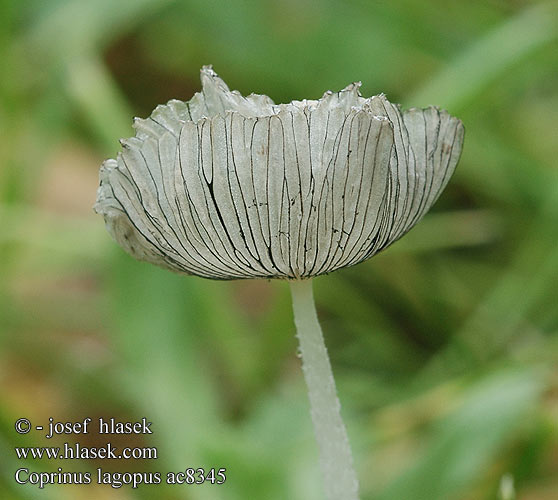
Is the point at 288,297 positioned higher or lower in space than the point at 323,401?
higher

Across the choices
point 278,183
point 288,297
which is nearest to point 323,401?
point 278,183

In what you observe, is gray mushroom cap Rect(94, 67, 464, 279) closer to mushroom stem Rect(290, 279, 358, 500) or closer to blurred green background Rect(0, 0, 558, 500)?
mushroom stem Rect(290, 279, 358, 500)

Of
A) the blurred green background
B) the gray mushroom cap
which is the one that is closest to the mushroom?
the gray mushroom cap

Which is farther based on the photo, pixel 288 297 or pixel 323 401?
pixel 288 297

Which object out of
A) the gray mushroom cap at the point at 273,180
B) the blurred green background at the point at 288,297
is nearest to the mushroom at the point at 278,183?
the gray mushroom cap at the point at 273,180

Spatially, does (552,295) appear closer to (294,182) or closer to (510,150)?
(510,150)

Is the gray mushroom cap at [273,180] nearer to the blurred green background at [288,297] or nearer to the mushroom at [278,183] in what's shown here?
the mushroom at [278,183]

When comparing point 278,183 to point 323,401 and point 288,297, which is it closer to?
point 323,401
